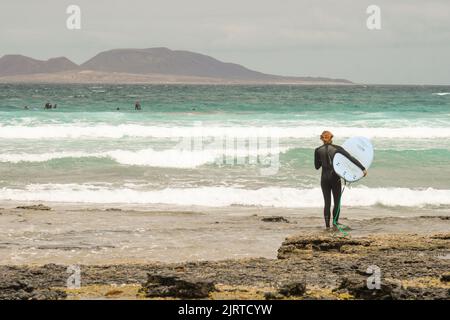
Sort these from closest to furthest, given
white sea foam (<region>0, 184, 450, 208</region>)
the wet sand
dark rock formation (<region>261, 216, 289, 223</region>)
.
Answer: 1. the wet sand
2. dark rock formation (<region>261, 216, 289, 223</region>)
3. white sea foam (<region>0, 184, 450, 208</region>)

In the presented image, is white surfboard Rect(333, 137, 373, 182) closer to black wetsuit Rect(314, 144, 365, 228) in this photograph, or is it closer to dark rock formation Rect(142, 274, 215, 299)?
black wetsuit Rect(314, 144, 365, 228)

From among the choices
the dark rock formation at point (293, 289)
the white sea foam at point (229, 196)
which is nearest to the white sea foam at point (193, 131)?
the white sea foam at point (229, 196)

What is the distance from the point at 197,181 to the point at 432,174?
260 inches

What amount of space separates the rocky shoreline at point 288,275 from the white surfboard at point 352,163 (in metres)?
1.70

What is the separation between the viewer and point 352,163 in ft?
35.6

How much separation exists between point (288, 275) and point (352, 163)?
13.2 feet

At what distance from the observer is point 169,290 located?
20.1 feet

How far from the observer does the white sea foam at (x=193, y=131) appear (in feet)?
97.3

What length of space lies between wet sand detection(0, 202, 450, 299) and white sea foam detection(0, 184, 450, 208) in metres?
1.14

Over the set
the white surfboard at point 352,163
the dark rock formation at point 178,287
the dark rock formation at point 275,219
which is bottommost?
the dark rock formation at point 275,219

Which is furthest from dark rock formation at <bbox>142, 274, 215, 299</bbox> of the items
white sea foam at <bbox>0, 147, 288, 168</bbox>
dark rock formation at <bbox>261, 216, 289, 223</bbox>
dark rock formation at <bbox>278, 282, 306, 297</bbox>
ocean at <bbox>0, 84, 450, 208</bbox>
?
white sea foam at <bbox>0, 147, 288, 168</bbox>

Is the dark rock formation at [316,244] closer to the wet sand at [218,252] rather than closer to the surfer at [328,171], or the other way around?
the wet sand at [218,252]

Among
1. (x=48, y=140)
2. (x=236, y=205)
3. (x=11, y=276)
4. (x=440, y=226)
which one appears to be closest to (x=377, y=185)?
(x=236, y=205)

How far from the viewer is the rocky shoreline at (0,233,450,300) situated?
6.09m
